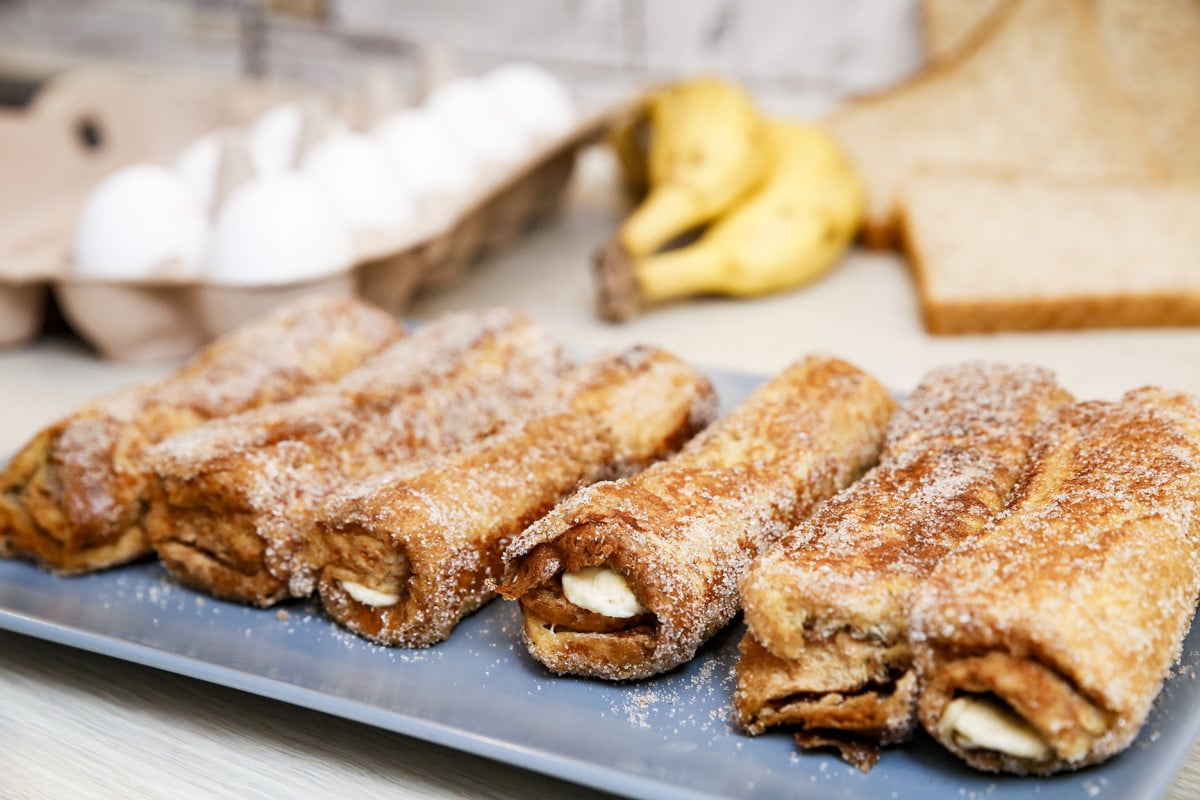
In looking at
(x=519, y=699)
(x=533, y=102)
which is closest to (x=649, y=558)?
(x=519, y=699)

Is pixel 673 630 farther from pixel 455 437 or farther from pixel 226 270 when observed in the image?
pixel 226 270

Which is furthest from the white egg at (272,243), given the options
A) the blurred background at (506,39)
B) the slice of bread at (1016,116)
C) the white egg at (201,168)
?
the blurred background at (506,39)

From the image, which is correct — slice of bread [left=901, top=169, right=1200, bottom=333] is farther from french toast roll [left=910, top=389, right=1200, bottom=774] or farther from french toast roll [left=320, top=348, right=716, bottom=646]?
french toast roll [left=910, top=389, right=1200, bottom=774]

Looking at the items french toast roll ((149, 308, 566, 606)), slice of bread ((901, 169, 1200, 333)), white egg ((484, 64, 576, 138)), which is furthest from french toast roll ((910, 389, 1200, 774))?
white egg ((484, 64, 576, 138))

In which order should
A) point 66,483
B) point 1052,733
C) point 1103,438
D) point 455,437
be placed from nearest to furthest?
1. point 1052,733
2. point 1103,438
3. point 66,483
4. point 455,437

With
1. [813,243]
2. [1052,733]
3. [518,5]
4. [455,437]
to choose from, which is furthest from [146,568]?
[518,5]
